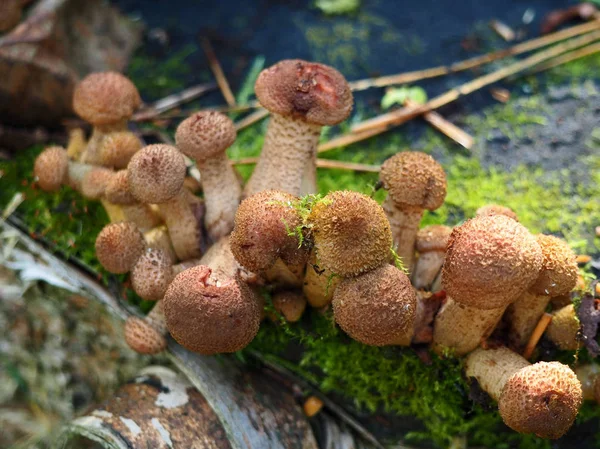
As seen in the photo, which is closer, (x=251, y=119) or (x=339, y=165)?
(x=339, y=165)

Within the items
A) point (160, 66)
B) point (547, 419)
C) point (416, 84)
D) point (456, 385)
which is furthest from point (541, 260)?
point (160, 66)

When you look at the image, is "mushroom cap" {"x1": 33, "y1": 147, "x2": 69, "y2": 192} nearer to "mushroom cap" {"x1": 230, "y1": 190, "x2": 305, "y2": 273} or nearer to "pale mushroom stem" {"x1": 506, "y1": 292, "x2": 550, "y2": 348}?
"mushroom cap" {"x1": 230, "y1": 190, "x2": 305, "y2": 273}

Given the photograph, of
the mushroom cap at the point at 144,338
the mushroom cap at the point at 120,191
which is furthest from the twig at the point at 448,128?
the mushroom cap at the point at 144,338

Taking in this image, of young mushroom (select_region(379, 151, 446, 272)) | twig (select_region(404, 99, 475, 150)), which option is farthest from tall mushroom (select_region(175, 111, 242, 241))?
twig (select_region(404, 99, 475, 150))

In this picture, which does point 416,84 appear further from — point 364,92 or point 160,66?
point 160,66

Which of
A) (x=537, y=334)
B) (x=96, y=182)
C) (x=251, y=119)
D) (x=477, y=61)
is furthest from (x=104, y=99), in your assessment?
(x=477, y=61)

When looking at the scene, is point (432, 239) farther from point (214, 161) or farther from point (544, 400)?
point (214, 161)

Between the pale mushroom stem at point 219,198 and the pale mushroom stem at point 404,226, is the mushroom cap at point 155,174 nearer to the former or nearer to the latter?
the pale mushroom stem at point 219,198
